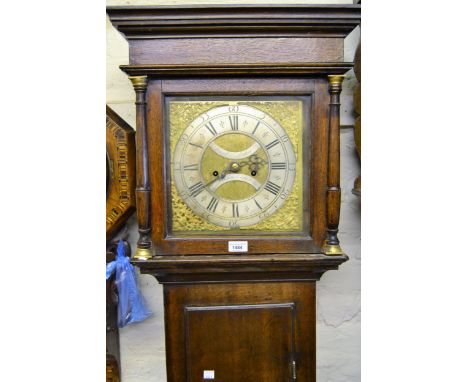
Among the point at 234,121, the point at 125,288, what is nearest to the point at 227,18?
the point at 234,121

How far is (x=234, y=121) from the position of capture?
38.9 inches

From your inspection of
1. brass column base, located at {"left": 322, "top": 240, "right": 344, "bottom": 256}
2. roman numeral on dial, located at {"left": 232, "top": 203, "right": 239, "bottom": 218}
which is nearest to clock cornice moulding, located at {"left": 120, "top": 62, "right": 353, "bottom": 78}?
roman numeral on dial, located at {"left": 232, "top": 203, "right": 239, "bottom": 218}

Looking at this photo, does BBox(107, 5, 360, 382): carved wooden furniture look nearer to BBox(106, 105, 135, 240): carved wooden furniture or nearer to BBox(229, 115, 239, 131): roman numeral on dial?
BBox(229, 115, 239, 131): roman numeral on dial

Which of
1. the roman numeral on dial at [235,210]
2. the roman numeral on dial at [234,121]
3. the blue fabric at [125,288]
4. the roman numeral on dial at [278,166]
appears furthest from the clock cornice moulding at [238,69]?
the blue fabric at [125,288]

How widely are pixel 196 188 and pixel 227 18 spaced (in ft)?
1.45

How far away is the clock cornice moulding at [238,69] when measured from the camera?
949 mm

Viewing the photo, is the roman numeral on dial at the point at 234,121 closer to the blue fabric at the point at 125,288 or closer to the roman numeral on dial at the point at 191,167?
the roman numeral on dial at the point at 191,167

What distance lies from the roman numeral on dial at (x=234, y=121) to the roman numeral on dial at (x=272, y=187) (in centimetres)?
17

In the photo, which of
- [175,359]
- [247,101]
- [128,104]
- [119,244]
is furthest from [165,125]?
[175,359]

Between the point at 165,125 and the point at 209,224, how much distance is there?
0.96 feet

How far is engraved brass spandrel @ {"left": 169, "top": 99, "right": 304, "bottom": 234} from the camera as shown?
0.99 m

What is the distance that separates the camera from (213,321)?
104cm

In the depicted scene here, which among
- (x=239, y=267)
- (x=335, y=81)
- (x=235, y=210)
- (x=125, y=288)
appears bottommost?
(x=125, y=288)

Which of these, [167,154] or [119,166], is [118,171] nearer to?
[119,166]
